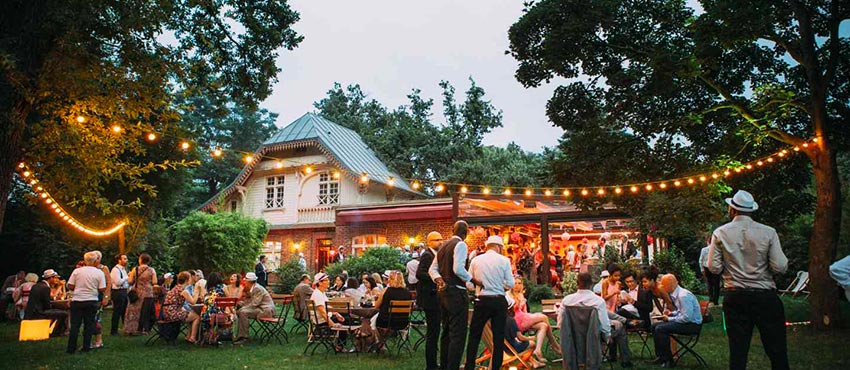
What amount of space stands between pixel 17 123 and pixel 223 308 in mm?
4046

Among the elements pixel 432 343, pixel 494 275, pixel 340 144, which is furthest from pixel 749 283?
pixel 340 144

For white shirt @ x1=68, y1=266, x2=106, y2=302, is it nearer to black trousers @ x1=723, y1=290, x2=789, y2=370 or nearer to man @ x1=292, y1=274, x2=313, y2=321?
man @ x1=292, y1=274, x2=313, y2=321

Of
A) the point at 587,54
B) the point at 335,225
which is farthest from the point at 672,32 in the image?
the point at 335,225

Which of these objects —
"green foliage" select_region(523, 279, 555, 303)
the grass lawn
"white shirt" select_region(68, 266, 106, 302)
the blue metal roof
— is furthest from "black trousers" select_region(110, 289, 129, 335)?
the blue metal roof

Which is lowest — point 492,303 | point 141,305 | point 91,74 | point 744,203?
point 141,305

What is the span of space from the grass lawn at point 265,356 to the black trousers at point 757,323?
278cm

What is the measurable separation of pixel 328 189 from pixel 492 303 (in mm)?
20876

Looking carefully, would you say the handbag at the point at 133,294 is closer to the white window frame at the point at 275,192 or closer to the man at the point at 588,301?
the man at the point at 588,301

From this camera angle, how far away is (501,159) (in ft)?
103

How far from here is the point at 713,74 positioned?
1345cm

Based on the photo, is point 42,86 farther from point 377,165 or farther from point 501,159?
point 501,159

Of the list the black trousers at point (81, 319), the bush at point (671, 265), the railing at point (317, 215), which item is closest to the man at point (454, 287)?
the black trousers at point (81, 319)

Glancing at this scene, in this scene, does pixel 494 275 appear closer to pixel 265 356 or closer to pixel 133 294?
pixel 265 356

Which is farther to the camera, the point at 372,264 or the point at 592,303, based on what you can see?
the point at 372,264
